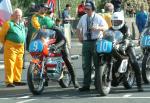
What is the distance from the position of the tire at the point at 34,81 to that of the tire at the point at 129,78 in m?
1.76

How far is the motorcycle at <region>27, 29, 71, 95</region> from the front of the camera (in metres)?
12.7

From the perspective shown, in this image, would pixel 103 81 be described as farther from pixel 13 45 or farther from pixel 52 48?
pixel 13 45

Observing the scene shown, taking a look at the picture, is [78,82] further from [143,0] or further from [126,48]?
[143,0]

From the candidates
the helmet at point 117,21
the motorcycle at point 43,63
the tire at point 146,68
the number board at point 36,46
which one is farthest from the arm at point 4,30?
the tire at point 146,68

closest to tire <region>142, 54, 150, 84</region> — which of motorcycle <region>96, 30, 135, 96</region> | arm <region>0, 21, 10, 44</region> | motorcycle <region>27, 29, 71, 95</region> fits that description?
motorcycle <region>96, 30, 135, 96</region>

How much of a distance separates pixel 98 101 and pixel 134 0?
25880 mm

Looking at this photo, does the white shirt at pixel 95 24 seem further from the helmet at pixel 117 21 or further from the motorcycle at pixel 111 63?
the motorcycle at pixel 111 63

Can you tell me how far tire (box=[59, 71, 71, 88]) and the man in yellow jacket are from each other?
1274 mm

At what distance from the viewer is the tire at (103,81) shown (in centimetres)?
1209

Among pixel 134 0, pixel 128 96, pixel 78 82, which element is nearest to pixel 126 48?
pixel 128 96

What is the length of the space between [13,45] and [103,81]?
3032 mm

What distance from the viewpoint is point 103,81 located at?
12.3 metres

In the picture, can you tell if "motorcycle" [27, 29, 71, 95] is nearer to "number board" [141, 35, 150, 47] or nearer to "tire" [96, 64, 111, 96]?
"tire" [96, 64, 111, 96]

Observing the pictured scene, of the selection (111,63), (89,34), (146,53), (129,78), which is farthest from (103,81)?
(146,53)
